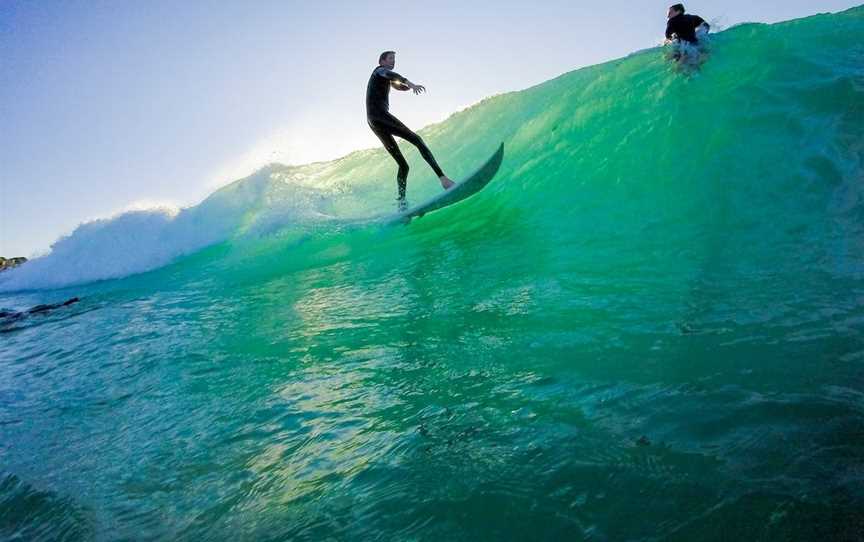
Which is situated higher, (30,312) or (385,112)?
(385,112)

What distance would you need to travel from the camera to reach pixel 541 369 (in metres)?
2.75

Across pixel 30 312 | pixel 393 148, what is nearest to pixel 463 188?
pixel 393 148

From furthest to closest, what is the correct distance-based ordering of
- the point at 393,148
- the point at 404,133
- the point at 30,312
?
the point at 30,312 → the point at 393,148 → the point at 404,133

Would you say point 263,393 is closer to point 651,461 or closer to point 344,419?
point 344,419

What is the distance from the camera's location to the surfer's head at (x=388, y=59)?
26.3 ft

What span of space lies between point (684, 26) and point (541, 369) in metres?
8.89

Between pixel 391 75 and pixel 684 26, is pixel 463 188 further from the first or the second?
pixel 684 26

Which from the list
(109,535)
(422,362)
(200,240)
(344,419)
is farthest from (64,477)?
(200,240)

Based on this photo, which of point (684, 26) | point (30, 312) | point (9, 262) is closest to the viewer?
point (684, 26)

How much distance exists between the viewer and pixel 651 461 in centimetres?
177

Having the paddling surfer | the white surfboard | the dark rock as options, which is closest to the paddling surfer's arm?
the white surfboard

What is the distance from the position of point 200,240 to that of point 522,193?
30.7 feet

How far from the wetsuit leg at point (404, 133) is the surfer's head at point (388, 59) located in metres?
0.77

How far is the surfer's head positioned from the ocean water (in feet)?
9.25
